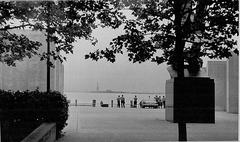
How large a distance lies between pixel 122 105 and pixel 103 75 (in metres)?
0.55

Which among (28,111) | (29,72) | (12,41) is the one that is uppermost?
(12,41)

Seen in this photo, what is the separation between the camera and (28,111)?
7590mm

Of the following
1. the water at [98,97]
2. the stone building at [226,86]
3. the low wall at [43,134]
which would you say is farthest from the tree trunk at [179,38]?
the low wall at [43,134]

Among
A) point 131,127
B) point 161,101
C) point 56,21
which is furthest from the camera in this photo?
point 131,127

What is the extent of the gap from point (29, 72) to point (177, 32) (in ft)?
7.04

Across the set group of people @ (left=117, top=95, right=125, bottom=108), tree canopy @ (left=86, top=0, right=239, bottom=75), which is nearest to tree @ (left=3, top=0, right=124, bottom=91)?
tree canopy @ (left=86, top=0, right=239, bottom=75)

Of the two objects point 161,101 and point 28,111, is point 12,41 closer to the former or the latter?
point 28,111

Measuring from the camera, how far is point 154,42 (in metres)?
7.43

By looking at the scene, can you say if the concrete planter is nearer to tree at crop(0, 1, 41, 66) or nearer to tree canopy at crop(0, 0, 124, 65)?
tree canopy at crop(0, 0, 124, 65)

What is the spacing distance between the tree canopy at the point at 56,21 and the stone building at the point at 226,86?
1688mm

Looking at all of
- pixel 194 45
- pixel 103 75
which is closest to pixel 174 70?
pixel 194 45

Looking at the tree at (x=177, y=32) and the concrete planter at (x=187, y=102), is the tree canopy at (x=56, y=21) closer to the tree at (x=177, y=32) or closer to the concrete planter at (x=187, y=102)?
the tree at (x=177, y=32)

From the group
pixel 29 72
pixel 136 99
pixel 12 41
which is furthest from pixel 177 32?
pixel 12 41

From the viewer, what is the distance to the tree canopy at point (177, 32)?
734 cm
